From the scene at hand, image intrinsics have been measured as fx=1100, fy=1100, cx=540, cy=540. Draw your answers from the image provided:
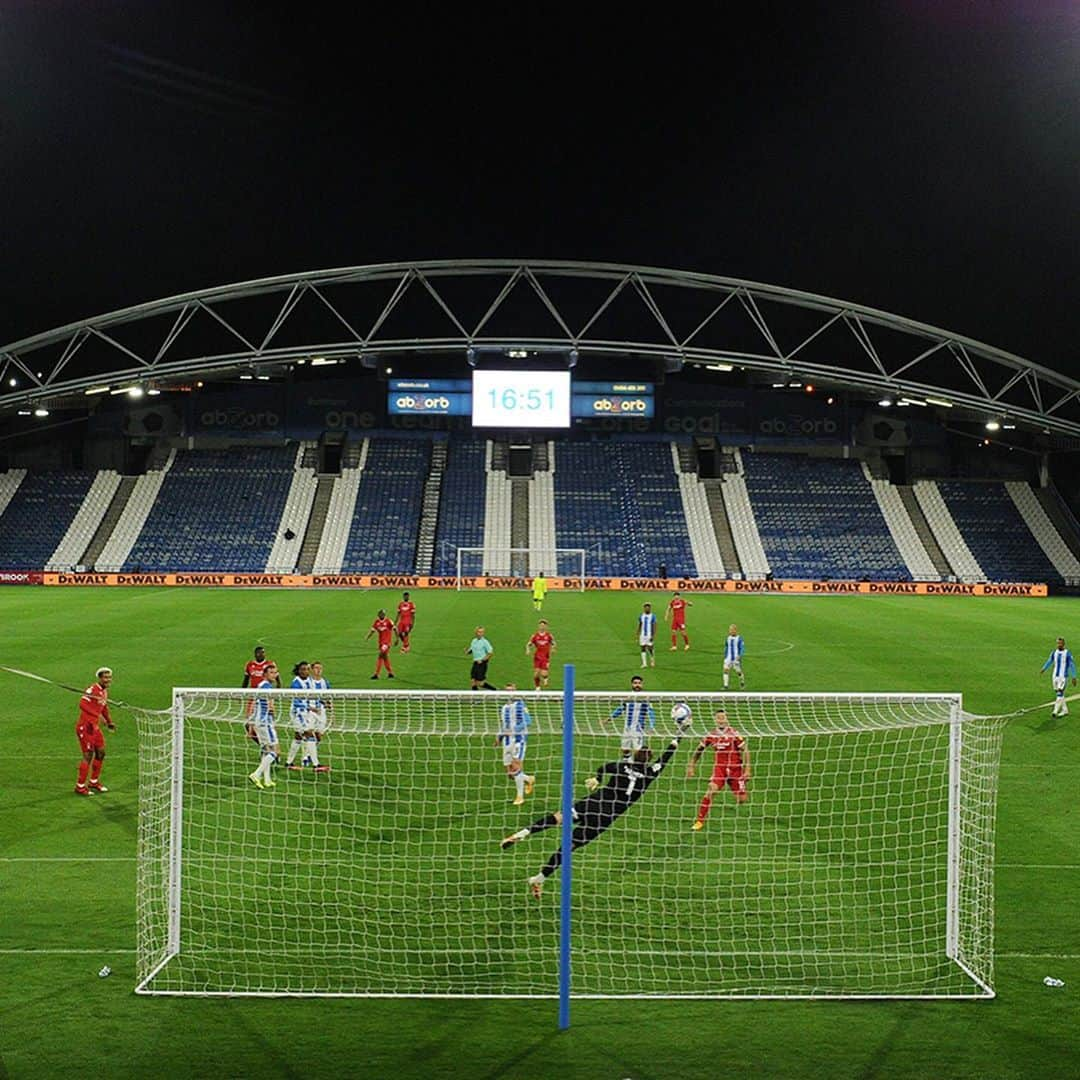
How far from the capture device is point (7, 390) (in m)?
61.8

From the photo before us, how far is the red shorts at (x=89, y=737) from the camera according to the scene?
504 inches

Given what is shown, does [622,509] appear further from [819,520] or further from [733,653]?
[733,653]

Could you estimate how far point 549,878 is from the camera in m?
10.4

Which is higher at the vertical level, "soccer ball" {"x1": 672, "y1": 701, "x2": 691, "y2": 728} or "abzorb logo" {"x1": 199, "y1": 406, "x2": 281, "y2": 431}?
"abzorb logo" {"x1": 199, "y1": 406, "x2": 281, "y2": 431}

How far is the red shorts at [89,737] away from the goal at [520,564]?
45.1m

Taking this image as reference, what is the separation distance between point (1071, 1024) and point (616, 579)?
48477mm

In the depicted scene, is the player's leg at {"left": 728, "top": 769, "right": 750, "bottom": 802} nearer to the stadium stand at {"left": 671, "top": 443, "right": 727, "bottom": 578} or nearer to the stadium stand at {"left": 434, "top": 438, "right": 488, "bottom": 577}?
the stadium stand at {"left": 434, "top": 438, "right": 488, "bottom": 577}

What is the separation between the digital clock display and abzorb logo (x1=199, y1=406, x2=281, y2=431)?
64.5ft

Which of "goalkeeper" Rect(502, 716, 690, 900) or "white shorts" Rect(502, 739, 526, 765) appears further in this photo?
"white shorts" Rect(502, 739, 526, 765)

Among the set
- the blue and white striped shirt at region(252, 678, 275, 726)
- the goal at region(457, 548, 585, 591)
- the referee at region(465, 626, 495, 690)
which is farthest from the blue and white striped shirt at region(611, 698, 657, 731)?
the goal at region(457, 548, 585, 591)

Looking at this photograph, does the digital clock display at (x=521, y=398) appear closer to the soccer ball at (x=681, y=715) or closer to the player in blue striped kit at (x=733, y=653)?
the player in blue striped kit at (x=733, y=653)

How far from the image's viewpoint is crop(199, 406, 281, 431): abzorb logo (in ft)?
226

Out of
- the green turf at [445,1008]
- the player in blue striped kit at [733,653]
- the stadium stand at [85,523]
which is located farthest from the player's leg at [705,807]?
the stadium stand at [85,523]

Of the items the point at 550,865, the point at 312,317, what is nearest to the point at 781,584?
the point at 312,317
